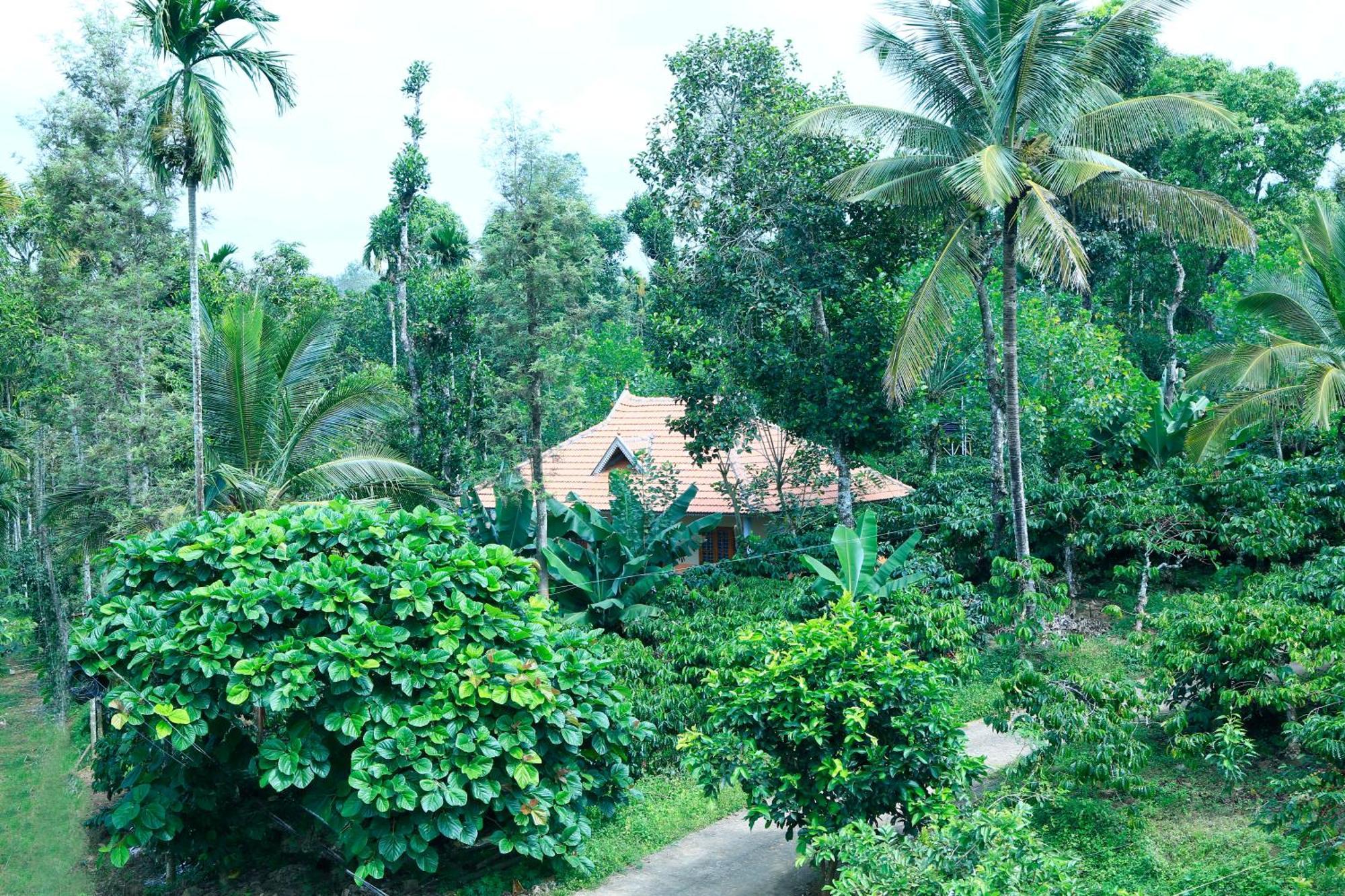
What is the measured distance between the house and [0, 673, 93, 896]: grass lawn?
7389mm

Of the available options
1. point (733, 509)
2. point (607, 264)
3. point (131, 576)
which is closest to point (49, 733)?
point (131, 576)

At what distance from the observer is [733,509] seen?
1814cm

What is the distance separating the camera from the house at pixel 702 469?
17641 millimetres

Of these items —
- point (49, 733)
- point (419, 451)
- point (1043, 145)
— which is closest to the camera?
point (1043, 145)

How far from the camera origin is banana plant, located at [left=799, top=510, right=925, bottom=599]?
12039 mm

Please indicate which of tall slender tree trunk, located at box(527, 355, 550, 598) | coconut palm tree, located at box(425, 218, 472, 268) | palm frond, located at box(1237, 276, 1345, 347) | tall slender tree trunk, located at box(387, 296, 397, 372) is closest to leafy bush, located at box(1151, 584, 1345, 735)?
palm frond, located at box(1237, 276, 1345, 347)

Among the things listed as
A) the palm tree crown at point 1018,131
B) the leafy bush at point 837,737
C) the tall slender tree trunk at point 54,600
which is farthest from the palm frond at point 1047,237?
the tall slender tree trunk at point 54,600

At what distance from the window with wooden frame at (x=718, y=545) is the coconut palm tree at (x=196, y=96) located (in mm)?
10324

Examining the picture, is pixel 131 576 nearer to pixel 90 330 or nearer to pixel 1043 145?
pixel 90 330

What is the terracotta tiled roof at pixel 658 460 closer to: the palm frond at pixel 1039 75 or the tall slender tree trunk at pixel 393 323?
the tall slender tree trunk at pixel 393 323

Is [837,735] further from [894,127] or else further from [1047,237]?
[894,127]

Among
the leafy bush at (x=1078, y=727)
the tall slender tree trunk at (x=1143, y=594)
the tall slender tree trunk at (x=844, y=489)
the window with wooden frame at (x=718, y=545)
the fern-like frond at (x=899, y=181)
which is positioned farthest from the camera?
the window with wooden frame at (x=718, y=545)

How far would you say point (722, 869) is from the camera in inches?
329

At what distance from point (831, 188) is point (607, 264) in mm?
35202
